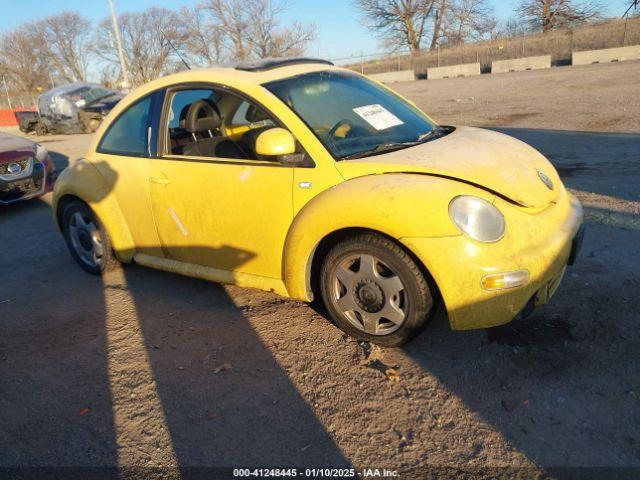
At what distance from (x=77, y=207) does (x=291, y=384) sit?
9.22 feet

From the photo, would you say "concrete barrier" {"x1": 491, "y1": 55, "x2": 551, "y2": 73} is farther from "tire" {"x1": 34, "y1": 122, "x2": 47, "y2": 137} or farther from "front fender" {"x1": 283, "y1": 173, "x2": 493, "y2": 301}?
"front fender" {"x1": 283, "y1": 173, "x2": 493, "y2": 301}

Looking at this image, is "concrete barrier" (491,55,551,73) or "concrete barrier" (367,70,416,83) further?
"concrete barrier" (367,70,416,83)

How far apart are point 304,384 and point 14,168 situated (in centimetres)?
664

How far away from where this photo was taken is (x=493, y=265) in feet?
8.14

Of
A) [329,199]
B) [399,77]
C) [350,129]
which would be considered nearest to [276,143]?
[329,199]

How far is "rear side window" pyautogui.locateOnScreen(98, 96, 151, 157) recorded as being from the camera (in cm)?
387

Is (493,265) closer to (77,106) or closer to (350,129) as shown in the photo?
(350,129)

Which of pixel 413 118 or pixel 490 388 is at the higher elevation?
pixel 413 118

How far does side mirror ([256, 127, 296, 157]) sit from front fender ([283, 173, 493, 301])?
34cm

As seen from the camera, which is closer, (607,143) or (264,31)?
(607,143)

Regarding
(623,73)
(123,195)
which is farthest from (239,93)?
(623,73)

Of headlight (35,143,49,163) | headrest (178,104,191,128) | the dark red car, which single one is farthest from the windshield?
headlight (35,143,49,163)

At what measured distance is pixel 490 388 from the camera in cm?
257

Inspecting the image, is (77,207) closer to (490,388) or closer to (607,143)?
(490,388)
